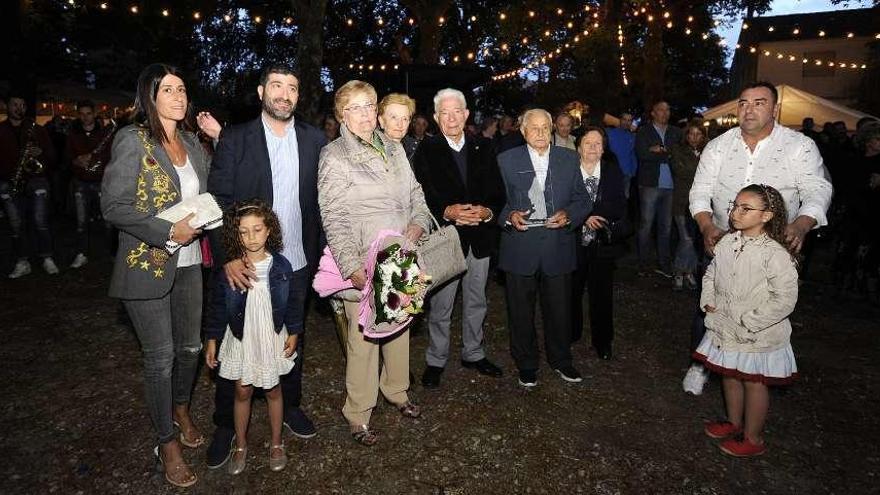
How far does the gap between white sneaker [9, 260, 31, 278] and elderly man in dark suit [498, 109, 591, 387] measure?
22.4ft

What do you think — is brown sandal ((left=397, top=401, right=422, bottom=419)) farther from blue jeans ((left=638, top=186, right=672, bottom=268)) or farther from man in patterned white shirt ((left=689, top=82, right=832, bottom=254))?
blue jeans ((left=638, top=186, right=672, bottom=268))

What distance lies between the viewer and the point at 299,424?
3684 millimetres

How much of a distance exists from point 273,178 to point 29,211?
6.18 m

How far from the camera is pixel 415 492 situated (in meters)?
3.12

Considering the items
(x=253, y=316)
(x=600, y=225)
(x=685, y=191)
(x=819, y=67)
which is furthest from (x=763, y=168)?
(x=819, y=67)

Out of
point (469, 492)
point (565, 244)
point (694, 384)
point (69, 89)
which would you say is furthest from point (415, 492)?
point (69, 89)

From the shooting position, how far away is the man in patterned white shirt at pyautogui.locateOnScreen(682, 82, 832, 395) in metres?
3.68

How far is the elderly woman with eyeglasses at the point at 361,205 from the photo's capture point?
131 inches

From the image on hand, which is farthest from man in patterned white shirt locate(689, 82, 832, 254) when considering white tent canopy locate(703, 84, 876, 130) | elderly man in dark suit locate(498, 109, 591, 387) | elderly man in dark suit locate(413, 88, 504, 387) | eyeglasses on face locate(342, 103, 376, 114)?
white tent canopy locate(703, 84, 876, 130)

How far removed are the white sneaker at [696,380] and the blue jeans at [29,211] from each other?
8138 mm

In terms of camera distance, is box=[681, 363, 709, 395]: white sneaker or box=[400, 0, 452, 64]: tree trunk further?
box=[400, 0, 452, 64]: tree trunk

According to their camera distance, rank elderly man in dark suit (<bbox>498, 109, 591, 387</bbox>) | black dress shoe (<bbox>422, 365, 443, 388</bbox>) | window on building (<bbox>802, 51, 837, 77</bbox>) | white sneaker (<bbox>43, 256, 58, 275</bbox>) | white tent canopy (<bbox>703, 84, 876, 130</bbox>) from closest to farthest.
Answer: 1. elderly man in dark suit (<bbox>498, 109, 591, 387</bbox>)
2. black dress shoe (<bbox>422, 365, 443, 388</bbox>)
3. white sneaker (<bbox>43, 256, 58, 275</bbox>)
4. white tent canopy (<bbox>703, 84, 876, 130</bbox>)
5. window on building (<bbox>802, 51, 837, 77</bbox>)

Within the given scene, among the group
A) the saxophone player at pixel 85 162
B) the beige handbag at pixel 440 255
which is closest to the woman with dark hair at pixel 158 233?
the beige handbag at pixel 440 255

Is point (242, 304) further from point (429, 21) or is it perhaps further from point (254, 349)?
point (429, 21)
